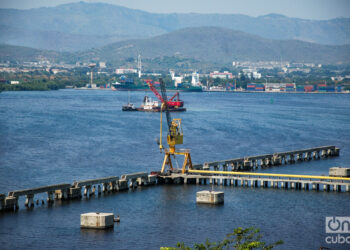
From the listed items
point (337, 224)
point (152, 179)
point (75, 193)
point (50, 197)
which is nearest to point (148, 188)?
point (152, 179)

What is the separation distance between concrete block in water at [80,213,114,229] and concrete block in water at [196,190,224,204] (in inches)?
232

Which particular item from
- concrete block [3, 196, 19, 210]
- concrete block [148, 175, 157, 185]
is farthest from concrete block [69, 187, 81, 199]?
concrete block [148, 175, 157, 185]

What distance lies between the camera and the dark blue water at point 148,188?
27.3 m

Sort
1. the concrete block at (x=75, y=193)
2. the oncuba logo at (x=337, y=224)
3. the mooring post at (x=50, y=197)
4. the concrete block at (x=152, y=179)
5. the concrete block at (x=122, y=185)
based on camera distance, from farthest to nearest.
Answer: the concrete block at (x=152, y=179)
the concrete block at (x=122, y=185)
the concrete block at (x=75, y=193)
the mooring post at (x=50, y=197)
the oncuba logo at (x=337, y=224)

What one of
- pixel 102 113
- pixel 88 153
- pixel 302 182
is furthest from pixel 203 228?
pixel 102 113

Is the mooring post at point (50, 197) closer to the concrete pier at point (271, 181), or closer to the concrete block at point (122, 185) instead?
the concrete block at point (122, 185)

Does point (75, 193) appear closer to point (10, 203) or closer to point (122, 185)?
point (122, 185)

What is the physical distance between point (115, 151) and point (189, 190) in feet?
58.5

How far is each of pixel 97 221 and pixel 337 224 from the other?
9.45m

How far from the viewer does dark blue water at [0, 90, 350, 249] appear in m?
27.3

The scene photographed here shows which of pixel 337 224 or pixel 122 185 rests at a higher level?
pixel 122 185

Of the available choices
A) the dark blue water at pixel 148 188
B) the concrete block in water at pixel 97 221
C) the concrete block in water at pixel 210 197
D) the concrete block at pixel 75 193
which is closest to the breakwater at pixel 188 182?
the concrete block at pixel 75 193

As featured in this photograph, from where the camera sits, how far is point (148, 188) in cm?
3700

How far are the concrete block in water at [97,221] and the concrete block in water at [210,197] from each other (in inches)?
232
